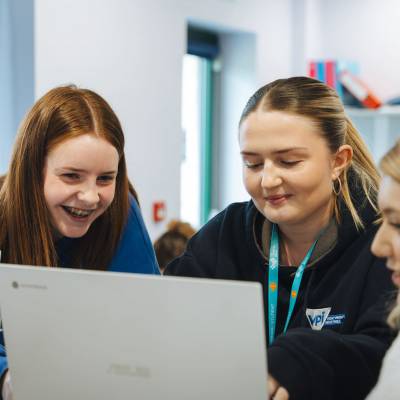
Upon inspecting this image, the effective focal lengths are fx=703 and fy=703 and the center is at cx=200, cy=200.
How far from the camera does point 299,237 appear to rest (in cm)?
146

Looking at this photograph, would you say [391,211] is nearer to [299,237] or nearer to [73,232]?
[299,237]

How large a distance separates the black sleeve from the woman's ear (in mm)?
322

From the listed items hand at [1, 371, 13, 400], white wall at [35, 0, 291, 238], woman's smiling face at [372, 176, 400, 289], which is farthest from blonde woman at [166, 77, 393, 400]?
white wall at [35, 0, 291, 238]

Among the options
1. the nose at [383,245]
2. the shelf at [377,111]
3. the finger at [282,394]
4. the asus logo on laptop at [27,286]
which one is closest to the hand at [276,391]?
the finger at [282,394]

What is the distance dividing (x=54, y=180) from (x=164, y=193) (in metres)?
2.17

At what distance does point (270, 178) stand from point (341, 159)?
202 millimetres

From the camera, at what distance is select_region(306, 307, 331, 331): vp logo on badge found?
1.33 metres

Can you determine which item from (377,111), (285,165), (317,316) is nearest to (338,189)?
(285,165)

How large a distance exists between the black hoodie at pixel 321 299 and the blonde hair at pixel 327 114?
5 cm

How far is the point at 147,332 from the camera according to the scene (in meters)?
0.96

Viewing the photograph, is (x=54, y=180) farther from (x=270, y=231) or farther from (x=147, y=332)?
(x=147, y=332)

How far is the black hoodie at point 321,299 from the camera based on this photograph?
1104mm

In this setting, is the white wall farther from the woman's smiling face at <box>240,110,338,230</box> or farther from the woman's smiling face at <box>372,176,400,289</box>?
the woman's smiling face at <box>372,176,400,289</box>

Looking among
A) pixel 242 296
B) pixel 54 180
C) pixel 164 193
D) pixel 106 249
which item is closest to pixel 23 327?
pixel 242 296
